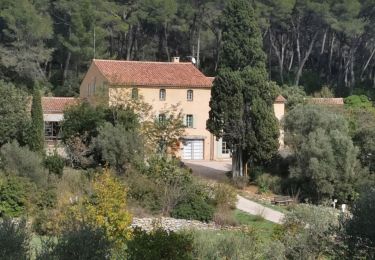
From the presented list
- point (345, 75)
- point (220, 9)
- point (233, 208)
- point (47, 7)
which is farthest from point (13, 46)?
point (233, 208)

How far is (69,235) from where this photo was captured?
13055mm

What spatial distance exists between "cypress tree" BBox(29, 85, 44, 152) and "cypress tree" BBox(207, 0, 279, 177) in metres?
8.43

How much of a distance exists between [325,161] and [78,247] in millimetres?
22494

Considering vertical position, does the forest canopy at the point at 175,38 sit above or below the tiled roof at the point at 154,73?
above

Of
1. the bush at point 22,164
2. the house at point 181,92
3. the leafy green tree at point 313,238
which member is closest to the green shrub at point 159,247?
the leafy green tree at point 313,238

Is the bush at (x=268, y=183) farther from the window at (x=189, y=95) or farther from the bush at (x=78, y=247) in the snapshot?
the bush at (x=78, y=247)

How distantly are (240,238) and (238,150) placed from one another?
18.7m

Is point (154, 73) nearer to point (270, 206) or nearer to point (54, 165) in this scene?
point (54, 165)

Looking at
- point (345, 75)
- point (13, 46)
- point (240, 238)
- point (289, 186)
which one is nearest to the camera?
point (240, 238)

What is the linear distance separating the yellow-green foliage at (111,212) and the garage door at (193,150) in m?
22.8

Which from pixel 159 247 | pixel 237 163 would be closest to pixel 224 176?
pixel 237 163

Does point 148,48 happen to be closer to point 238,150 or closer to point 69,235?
point 238,150

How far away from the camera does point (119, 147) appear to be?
32594mm

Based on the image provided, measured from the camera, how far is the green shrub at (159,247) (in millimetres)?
14164
